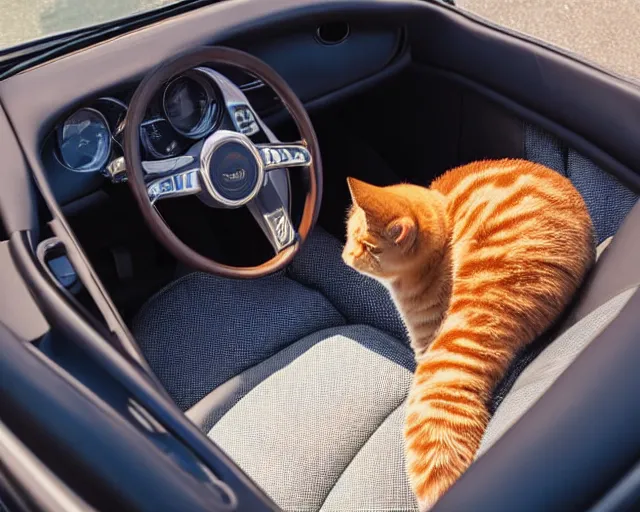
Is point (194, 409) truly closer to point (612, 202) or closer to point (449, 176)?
point (449, 176)

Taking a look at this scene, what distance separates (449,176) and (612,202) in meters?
0.37

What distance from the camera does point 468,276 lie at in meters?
1.42

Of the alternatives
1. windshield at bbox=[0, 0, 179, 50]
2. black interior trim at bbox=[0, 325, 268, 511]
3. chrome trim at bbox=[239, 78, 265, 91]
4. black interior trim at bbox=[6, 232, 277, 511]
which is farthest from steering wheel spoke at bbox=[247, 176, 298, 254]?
windshield at bbox=[0, 0, 179, 50]

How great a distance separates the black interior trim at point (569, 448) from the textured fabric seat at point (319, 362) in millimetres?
101

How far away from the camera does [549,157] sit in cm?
172

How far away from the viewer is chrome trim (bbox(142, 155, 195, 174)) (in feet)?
4.91

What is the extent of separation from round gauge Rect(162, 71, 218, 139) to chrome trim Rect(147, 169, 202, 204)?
157 mm

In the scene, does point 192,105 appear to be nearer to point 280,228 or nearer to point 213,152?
point 213,152

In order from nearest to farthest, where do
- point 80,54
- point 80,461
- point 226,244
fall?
1. point 80,461
2. point 80,54
3. point 226,244

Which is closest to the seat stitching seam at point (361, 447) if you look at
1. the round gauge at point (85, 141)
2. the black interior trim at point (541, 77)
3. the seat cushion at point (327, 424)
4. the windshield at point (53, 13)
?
the seat cushion at point (327, 424)

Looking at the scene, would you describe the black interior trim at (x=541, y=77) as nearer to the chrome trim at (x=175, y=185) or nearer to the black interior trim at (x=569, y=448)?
the black interior trim at (x=569, y=448)

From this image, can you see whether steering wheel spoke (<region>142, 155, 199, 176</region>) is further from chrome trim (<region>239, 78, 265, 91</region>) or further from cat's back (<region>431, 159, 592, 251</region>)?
cat's back (<region>431, 159, 592, 251</region>)

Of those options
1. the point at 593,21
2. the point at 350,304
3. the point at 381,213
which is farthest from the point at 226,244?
the point at 593,21

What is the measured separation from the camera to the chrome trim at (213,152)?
1509mm
